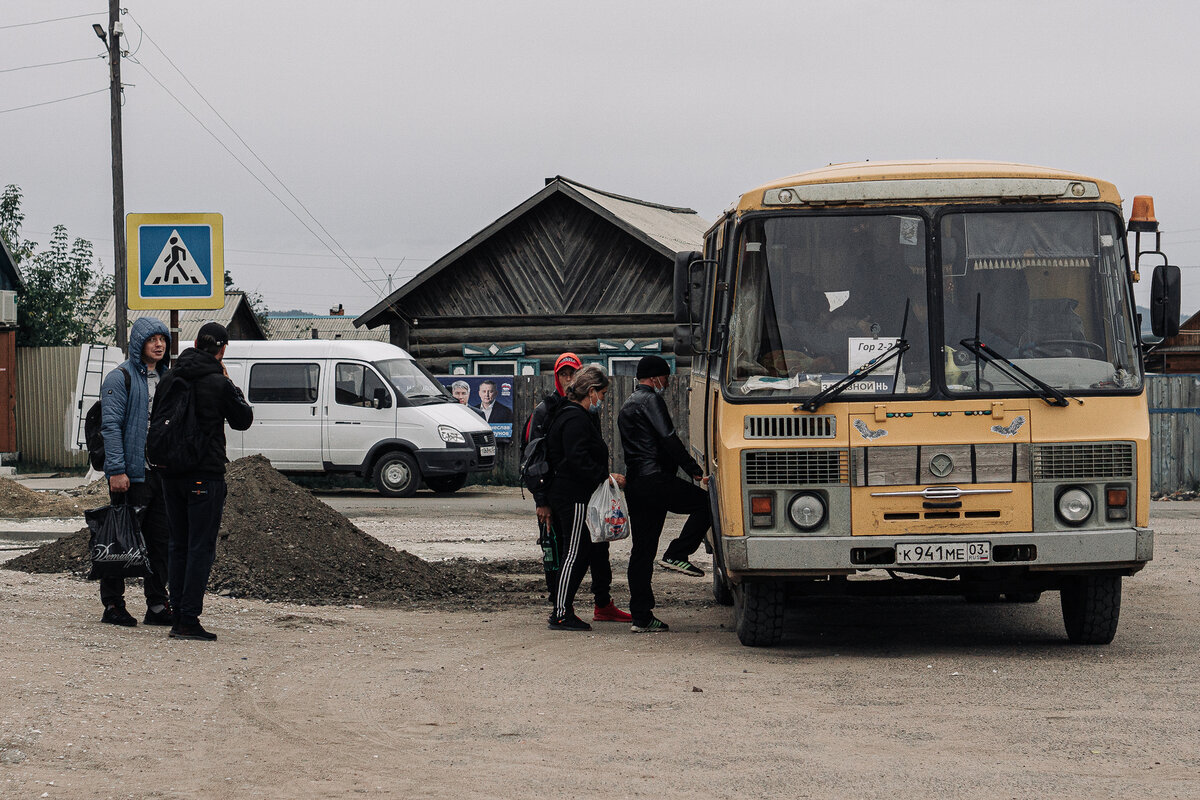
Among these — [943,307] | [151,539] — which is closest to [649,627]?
[943,307]

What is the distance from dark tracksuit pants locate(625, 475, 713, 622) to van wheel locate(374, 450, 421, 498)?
1186cm

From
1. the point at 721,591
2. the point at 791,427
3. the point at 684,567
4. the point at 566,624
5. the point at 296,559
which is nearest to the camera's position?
the point at 791,427

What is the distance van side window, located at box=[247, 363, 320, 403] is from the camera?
22.2m

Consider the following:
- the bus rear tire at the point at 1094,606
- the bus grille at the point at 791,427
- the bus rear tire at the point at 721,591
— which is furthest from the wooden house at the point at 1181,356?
the bus grille at the point at 791,427

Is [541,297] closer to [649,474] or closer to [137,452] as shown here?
[649,474]

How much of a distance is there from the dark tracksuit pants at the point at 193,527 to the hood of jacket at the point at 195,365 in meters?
0.64

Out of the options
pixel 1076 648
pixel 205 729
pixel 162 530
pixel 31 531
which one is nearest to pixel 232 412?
pixel 162 530

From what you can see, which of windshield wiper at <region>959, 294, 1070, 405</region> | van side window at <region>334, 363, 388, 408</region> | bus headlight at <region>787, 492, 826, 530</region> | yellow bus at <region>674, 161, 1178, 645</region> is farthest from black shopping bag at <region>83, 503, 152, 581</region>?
van side window at <region>334, 363, 388, 408</region>

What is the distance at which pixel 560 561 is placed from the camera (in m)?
10.0

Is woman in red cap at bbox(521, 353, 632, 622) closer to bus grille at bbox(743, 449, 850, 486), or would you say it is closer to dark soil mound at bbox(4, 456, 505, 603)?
dark soil mound at bbox(4, 456, 505, 603)

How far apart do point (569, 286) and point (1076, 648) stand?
21224 millimetres

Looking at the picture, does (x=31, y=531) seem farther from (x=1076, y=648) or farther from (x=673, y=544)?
(x=1076, y=648)

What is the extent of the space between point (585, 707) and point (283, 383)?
1596 centimetres

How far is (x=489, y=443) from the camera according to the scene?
22.5 m
